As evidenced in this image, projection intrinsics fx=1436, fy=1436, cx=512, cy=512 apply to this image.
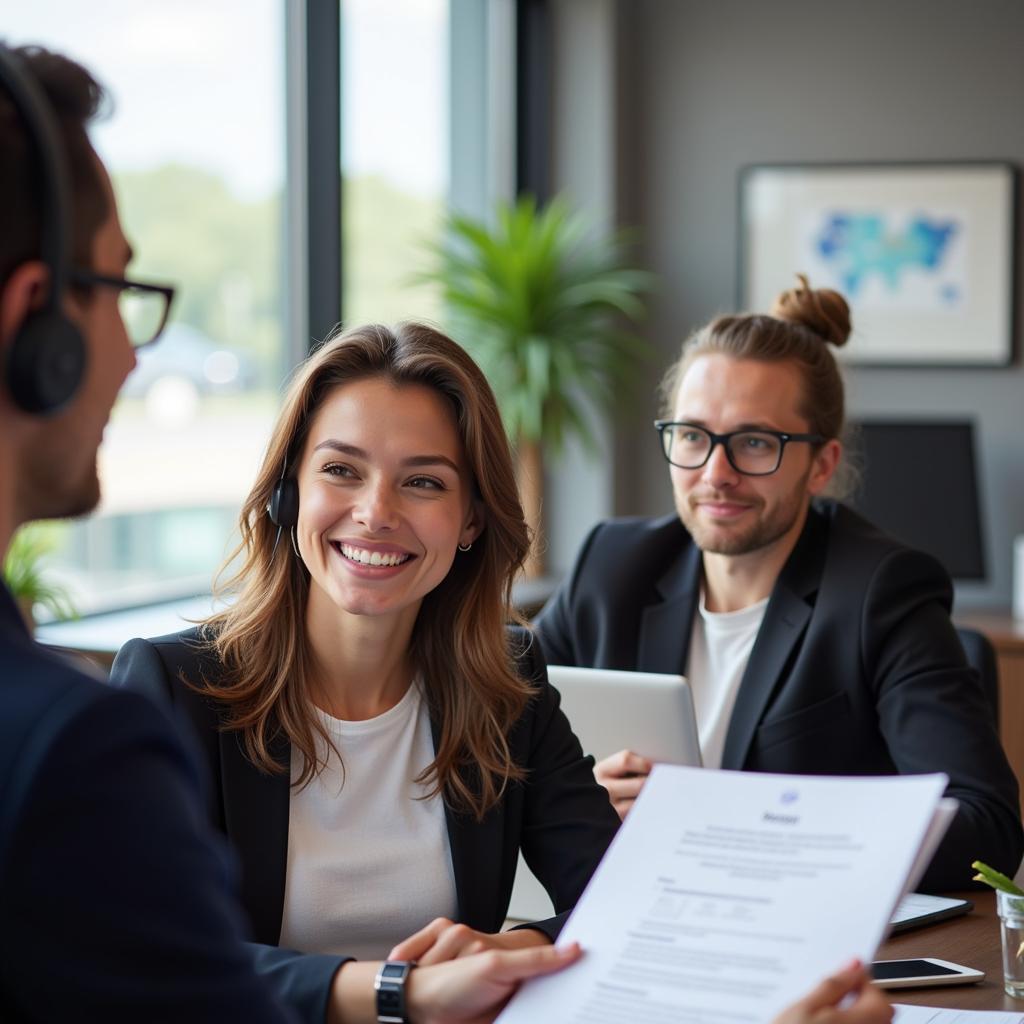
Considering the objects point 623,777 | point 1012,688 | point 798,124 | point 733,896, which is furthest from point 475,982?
point 798,124

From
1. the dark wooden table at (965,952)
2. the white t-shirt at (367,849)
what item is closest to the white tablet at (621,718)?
the white t-shirt at (367,849)

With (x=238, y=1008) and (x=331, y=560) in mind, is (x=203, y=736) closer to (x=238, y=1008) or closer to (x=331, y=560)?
(x=331, y=560)

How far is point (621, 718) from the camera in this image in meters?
1.90

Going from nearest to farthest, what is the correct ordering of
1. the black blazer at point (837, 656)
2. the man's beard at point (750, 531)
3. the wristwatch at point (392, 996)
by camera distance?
the wristwatch at point (392, 996) → the black blazer at point (837, 656) → the man's beard at point (750, 531)

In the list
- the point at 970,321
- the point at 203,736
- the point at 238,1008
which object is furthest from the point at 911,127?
the point at 238,1008

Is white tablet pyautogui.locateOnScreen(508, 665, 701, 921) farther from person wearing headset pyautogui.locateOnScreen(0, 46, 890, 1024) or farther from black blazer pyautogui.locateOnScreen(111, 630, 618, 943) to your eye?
person wearing headset pyautogui.locateOnScreen(0, 46, 890, 1024)

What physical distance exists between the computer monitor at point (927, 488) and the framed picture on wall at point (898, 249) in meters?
0.38

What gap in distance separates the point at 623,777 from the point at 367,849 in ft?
1.29

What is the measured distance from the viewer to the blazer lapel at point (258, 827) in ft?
5.15

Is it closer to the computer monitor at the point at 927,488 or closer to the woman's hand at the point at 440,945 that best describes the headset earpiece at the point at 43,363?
the woman's hand at the point at 440,945

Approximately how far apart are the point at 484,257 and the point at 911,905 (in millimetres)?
3208

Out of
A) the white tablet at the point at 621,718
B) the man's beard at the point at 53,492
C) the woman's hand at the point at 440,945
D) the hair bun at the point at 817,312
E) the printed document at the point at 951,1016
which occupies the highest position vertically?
the hair bun at the point at 817,312

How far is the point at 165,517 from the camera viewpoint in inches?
149

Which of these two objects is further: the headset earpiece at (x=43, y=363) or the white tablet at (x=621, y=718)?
the white tablet at (x=621, y=718)
